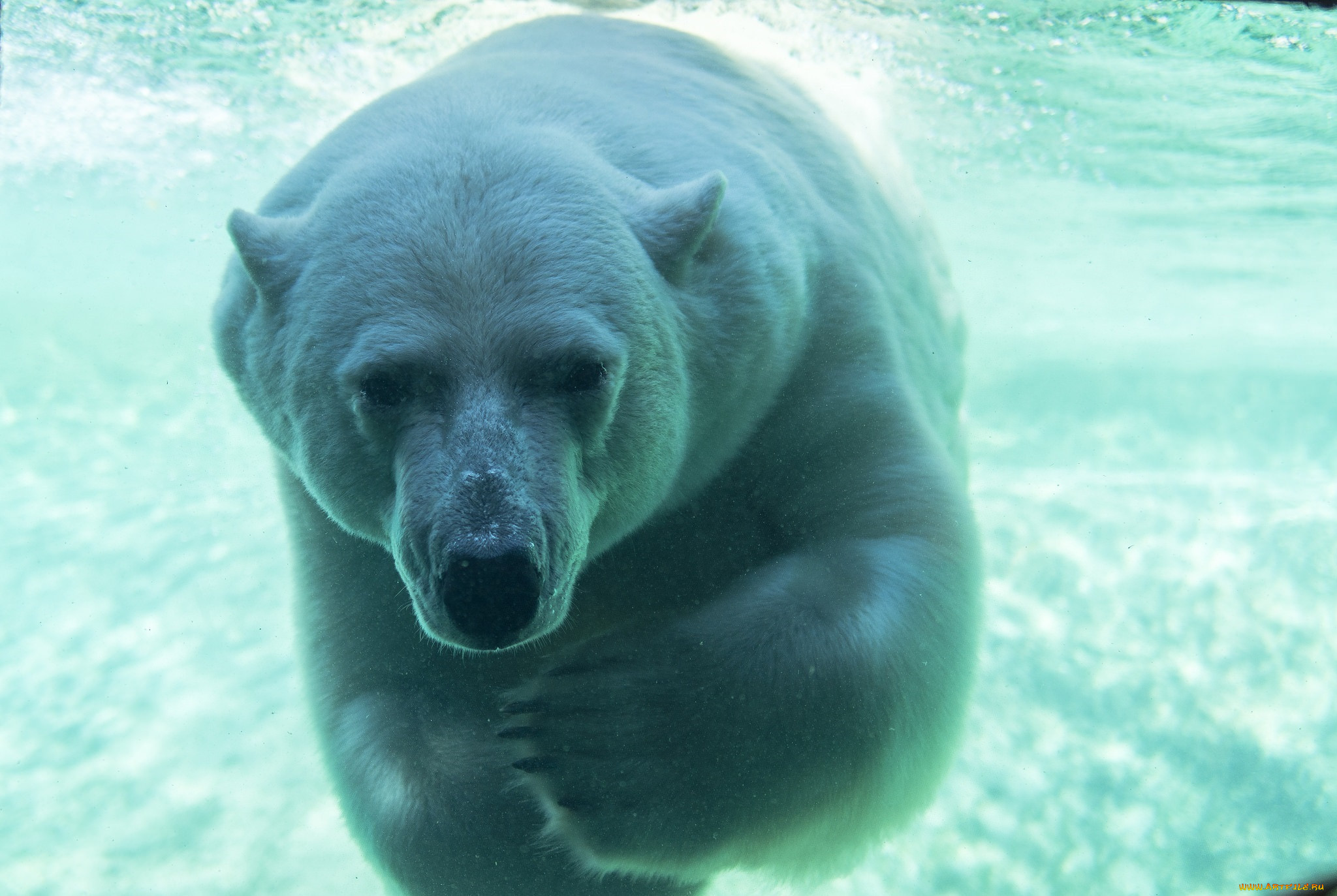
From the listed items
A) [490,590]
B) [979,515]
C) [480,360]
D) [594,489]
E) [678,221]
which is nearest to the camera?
[490,590]

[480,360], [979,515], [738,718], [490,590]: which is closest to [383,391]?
[480,360]

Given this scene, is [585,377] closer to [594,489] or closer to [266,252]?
[594,489]

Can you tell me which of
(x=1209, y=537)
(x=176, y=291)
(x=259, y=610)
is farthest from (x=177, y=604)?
(x=176, y=291)

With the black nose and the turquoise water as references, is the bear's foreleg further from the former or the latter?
the turquoise water

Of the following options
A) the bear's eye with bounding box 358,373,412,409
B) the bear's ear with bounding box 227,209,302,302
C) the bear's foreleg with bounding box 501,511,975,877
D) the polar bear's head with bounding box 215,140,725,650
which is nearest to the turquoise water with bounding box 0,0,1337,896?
the bear's foreleg with bounding box 501,511,975,877

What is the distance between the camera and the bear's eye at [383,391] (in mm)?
1502

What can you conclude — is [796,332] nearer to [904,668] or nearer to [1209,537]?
[904,668]

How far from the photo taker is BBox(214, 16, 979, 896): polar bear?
150 cm

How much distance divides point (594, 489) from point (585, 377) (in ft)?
0.73

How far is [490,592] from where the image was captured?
4.19ft

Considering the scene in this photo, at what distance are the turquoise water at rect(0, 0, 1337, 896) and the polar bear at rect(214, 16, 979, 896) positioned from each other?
4.41 ft

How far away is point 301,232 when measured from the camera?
5.74 feet

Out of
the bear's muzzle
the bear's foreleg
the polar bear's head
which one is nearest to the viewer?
→ the bear's muzzle

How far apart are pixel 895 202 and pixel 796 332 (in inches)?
59.8
